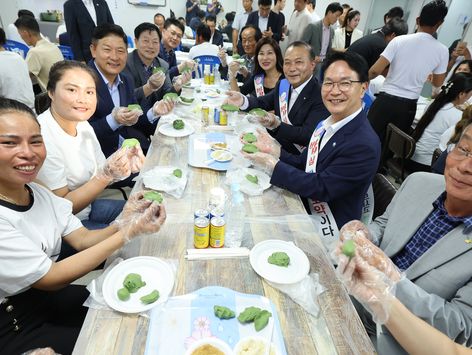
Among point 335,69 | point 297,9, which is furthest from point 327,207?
point 297,9

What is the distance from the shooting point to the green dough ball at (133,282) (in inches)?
43.0

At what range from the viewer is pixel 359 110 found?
6.02 feet

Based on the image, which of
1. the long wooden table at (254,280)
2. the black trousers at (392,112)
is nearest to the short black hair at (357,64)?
the long wooden table at (254,280)

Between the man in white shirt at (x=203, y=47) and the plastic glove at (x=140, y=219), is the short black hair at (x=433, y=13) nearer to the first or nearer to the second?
the man in white shirt at (x=203, y=47)

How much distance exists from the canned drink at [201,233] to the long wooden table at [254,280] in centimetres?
7

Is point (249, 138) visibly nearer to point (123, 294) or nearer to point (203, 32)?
point (123, 294)

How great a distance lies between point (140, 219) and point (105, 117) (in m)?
1.61

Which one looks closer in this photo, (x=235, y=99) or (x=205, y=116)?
(x=205, y=116)

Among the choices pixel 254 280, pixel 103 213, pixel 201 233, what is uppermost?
pixel 201 233

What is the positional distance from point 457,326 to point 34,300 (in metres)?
1.67

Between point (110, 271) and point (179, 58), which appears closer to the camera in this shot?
point (110, 271)

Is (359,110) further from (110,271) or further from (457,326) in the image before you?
(110,271)

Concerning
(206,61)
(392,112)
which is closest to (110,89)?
(206,61)

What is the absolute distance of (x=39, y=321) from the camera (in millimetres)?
1241
